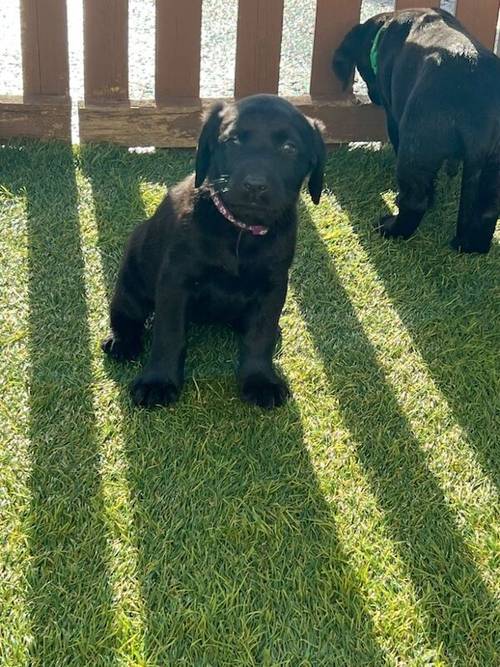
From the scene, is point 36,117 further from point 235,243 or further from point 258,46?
point 235,243

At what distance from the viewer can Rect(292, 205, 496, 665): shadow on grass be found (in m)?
2.38

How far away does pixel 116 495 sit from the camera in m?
2.69

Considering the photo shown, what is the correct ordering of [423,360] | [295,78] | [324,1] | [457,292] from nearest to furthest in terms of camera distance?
[423,360]
[457,292]
[324,1]
[295,78]

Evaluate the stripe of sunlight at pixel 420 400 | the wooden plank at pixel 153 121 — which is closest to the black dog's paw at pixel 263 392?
the stripe of sunlight at pixel 420 400

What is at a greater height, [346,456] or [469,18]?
[469,18]

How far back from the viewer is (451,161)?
13.5 ft

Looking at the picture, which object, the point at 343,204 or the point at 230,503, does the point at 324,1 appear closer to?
the point at 343,204

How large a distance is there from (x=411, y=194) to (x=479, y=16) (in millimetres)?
1628

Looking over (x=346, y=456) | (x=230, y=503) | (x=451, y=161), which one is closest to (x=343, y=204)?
(x=451, y=161)

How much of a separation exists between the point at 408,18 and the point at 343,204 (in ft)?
3.35

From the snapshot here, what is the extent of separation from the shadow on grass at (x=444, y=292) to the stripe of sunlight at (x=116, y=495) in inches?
45.3

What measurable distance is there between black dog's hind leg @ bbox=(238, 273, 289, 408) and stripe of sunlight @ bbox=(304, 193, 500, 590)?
461 mm

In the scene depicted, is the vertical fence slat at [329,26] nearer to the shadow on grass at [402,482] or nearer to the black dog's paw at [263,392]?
the shadow on grass at [402,482]

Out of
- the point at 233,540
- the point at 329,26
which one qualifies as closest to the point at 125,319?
the point at 233,540
